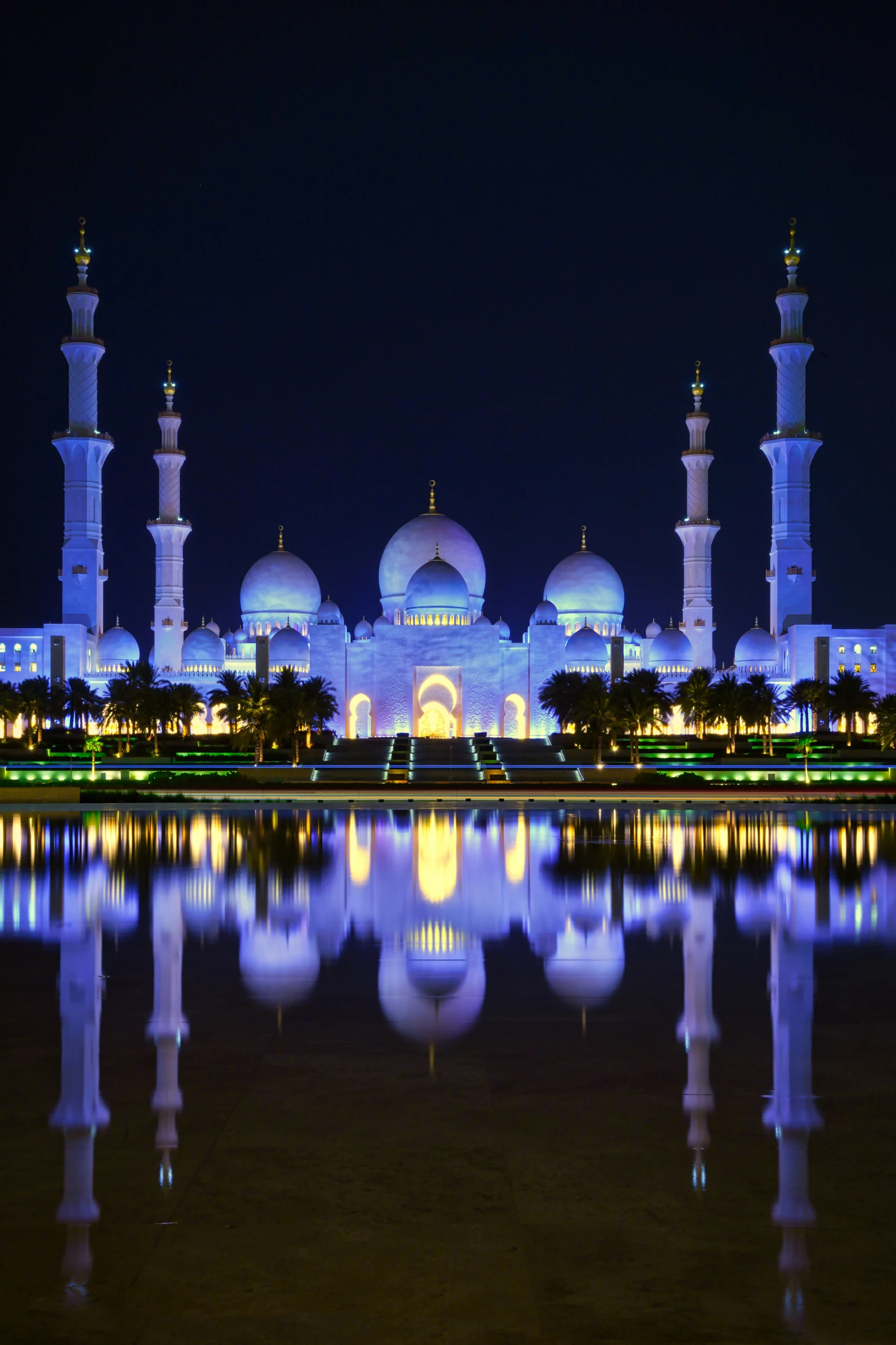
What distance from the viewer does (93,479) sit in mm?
56031

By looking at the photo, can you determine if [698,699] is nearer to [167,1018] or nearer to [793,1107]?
[167,1018]

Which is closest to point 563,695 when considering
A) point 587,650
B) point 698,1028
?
point 587,650

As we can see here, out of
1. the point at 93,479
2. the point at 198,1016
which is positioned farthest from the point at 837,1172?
the point at 93,479

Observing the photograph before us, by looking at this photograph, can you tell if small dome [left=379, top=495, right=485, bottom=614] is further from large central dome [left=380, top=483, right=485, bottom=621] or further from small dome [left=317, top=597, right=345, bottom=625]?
small dome [left=317, top=597, right=345, bottom=625]

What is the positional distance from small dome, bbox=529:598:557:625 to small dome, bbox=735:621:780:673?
9.68 meters

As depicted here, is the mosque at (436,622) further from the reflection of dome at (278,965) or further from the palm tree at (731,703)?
the reflection of dome at (278,965)

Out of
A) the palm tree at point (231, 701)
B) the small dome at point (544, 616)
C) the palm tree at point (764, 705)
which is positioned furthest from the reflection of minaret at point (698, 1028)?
the small dome at point (544, 616)

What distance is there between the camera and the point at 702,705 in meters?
47.8

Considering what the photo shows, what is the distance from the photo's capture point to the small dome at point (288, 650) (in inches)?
2181

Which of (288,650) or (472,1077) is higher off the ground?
(288,650)

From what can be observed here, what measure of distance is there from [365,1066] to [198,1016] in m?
1.50

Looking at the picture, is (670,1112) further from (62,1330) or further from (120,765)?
(120,765)

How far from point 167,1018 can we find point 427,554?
50610 mm

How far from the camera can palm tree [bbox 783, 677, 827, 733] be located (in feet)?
158
